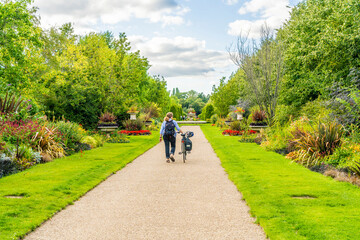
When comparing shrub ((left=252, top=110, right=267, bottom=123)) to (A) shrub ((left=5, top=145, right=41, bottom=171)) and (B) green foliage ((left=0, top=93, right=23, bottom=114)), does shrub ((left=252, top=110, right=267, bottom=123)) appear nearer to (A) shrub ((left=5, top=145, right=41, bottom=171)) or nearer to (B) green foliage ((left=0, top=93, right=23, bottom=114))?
(B) green foliage ((left=0, top=93, right=23, bottom=114))

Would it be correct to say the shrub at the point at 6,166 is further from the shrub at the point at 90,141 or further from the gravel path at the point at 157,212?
the shrub at the point at 90,141

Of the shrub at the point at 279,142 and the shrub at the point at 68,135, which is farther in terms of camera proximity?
the shrub at the point at 68,135

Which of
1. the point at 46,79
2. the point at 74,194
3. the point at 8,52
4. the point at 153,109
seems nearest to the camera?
the point at 74,194

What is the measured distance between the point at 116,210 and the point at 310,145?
24.6ft

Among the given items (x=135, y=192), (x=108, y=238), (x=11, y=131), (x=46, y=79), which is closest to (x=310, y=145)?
(x=135, y=192)

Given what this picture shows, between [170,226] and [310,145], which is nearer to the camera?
[170,226]

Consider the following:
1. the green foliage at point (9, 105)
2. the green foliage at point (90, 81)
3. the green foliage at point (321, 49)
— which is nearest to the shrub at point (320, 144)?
the green foliage at point (321, 49)

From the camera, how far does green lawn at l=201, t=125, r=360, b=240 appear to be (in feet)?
15.7

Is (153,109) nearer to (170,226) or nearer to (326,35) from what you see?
(326,35)

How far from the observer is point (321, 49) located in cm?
1609

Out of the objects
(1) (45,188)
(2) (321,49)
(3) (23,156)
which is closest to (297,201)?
(1) (45,188)

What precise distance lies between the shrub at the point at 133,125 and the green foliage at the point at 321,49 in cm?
1199

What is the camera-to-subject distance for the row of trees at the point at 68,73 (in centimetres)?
1834

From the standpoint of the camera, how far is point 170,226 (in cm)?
504
